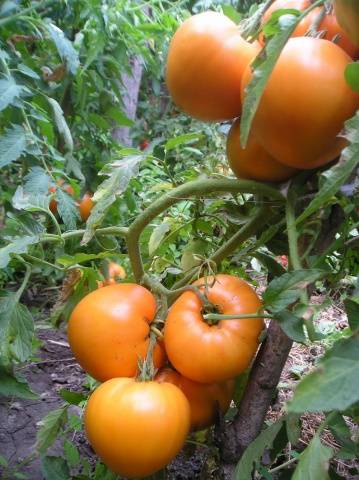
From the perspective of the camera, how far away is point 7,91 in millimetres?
776

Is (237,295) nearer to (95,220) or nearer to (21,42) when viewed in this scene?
(95,220)

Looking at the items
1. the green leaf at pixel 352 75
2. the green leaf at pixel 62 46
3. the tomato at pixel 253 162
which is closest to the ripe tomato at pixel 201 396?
the tomato at pixel 253 162

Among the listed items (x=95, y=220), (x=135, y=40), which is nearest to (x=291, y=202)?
(x=95, y=220)

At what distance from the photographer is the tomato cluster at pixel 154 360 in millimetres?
538

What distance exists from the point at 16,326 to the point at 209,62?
420 mm

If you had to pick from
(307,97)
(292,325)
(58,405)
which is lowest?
(58,405)

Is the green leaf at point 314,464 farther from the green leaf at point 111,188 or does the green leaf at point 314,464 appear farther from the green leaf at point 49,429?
the green leaf at point 49,429

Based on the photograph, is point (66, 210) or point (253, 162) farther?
point (66, 210)

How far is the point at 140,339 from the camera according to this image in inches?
23.8

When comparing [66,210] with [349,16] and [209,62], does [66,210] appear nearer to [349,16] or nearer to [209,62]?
[209,62]

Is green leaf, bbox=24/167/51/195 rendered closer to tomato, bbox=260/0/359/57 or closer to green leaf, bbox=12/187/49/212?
green leaf, bbox=12/187/49/212

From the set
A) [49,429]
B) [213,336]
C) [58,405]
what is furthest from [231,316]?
[58,405]

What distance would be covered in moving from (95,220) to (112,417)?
22cm

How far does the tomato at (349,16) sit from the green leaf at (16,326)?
0.51 meters
